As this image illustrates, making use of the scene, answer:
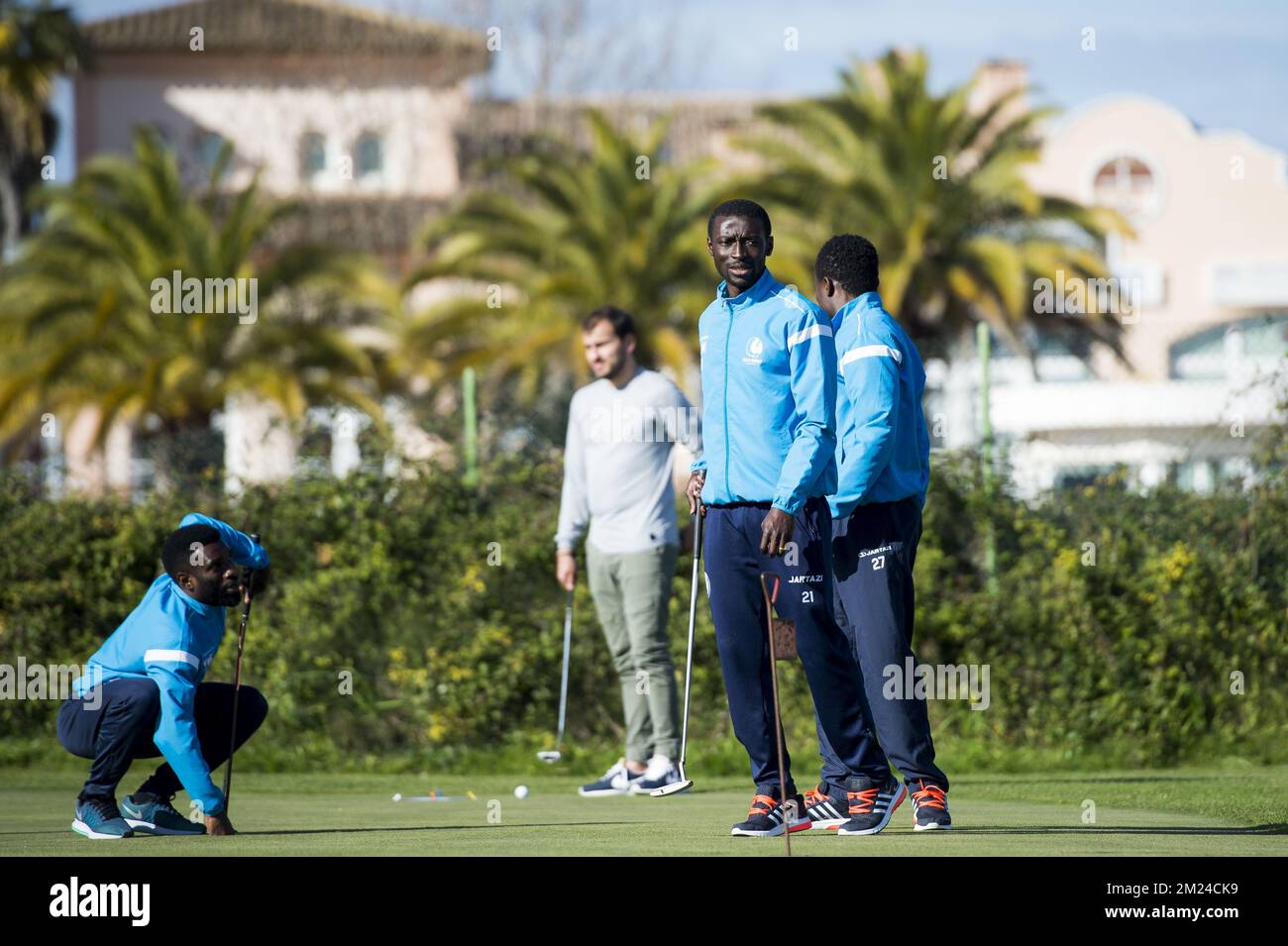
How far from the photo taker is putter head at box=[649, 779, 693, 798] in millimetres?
9641

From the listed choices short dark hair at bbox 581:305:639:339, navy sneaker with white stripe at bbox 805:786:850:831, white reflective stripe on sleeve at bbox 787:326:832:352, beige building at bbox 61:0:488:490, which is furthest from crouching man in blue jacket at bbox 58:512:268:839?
beige building at bbox 61:0:488:490

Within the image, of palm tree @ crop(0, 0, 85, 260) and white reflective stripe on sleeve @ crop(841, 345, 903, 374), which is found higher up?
palm tree @ crop(0, 0, 85, 260)

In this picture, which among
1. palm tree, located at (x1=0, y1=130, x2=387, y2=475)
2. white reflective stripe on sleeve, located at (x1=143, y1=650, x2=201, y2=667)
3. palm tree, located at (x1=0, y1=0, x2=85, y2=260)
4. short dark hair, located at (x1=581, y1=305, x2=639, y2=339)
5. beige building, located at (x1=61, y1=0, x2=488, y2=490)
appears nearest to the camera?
white reflective stripe on sleeve, located at (x1=143, y1=650, x2=201, y2=667)

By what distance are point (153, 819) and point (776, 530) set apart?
9.16ft

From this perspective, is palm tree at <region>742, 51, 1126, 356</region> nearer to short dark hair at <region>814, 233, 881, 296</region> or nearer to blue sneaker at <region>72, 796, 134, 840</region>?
short dark hair at <region>814, 233, 881, 296</region>

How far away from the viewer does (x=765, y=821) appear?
275 inches

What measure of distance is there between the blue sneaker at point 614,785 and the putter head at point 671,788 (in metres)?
0.18

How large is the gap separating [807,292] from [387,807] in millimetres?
18889

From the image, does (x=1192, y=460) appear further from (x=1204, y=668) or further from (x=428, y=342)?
(x=428, y=342)

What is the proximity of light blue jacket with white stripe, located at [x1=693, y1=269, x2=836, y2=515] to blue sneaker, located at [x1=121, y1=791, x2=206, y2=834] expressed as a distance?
2.48 meters

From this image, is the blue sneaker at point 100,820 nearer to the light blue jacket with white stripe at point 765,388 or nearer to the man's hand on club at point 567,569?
the light blue jacket with white stripe at point 765,388

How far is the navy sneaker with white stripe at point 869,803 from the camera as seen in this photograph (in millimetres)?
7125

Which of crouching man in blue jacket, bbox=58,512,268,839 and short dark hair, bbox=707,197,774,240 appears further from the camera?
crouching man in blue jacket, bbox=58,512,268,839

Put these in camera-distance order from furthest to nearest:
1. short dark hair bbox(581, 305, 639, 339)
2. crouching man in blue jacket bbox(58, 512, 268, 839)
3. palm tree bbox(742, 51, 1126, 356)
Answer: palm tree bbox(742, 51, 1126, 356)
short dark hair bbox(581, 305, 639, 339)
crouching man in blue jacket bbox(58, 512, 268, 839)
